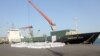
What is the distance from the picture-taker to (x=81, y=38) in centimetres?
6819

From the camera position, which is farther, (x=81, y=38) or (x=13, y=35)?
(x=13, y=35)

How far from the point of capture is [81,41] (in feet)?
229

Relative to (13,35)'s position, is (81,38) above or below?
below

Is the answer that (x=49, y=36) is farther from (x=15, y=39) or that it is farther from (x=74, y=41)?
(x=15, y=39)

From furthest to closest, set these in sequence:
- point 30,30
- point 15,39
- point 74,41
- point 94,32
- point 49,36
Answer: point 15,39 < point 30,30 < point 49,36 < point 74,41 < point 94,32

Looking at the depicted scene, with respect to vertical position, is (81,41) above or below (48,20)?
below

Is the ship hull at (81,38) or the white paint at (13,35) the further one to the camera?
the white paint at (13,35)

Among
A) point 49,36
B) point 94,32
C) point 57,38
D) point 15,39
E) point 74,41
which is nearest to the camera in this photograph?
point 94,32

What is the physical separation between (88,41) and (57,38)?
12.8 metres

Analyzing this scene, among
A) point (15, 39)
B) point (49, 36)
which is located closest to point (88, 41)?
point (49, 36)

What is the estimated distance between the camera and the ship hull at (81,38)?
219ft

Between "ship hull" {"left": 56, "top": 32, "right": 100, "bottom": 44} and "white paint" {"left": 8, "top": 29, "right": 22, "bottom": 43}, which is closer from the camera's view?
"ship hull" {"left": 56, "top": 32, "right": 100, "bottom": 44}

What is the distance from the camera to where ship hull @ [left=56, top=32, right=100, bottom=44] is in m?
66.6

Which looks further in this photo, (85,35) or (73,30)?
(73,30)
